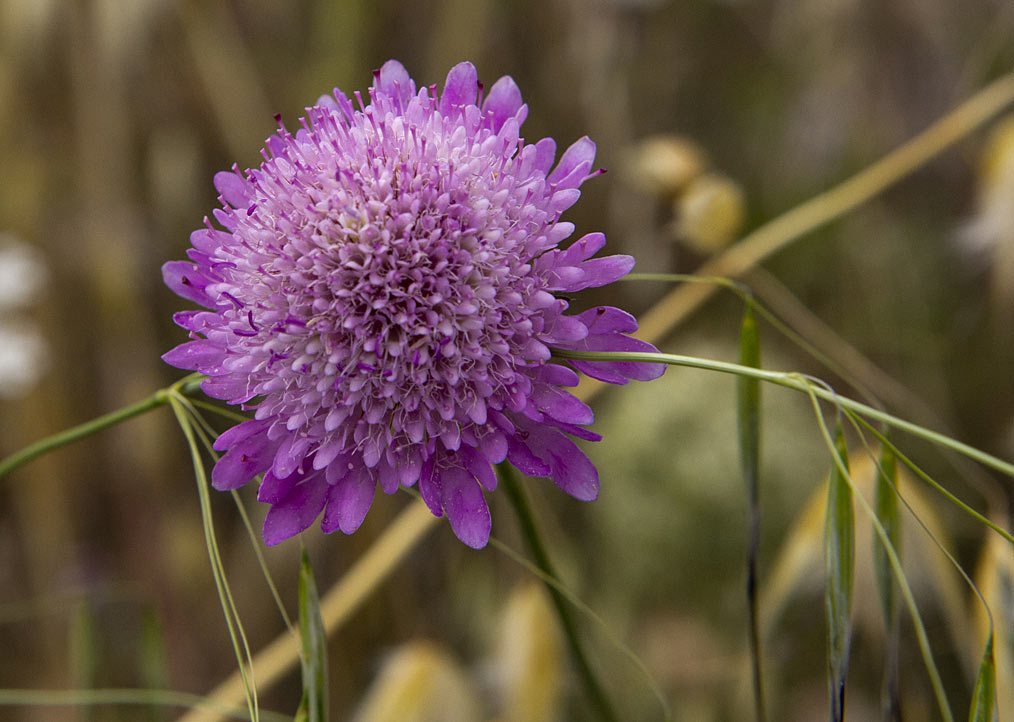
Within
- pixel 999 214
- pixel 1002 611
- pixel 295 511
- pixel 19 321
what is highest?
pixel 19 321

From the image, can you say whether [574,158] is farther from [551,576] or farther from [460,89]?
[551,576]

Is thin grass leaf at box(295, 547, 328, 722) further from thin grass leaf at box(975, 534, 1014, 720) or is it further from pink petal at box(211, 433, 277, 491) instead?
thin grass leaf at box(975, 534, 1014, 720)

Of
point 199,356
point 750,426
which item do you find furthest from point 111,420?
point 750,426

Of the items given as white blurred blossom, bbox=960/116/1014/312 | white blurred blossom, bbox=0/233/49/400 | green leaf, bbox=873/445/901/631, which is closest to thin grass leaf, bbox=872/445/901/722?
green leaf, bbox=873/445/901/631

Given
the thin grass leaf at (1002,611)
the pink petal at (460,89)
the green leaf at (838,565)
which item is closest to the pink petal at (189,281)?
the pink petal at (460,89)

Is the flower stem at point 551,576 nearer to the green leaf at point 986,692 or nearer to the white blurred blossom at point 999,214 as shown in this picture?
the green leaf at point 986,692

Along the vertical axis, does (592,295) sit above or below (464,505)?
above

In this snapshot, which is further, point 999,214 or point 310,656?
point 999,214
